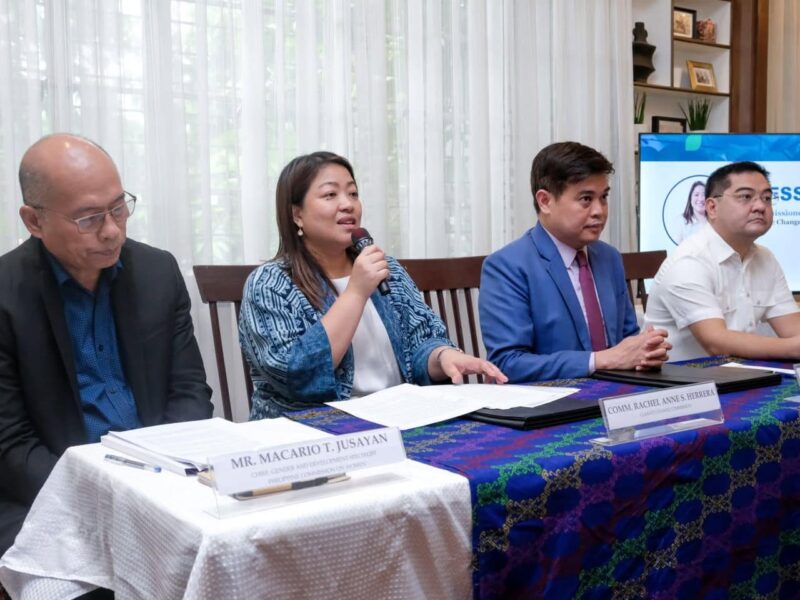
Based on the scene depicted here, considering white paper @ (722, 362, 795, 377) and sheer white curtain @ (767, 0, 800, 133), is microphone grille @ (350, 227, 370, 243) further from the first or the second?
sheer white curtain @ (767, 0, 800, 133)

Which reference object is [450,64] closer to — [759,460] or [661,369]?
[661,369]

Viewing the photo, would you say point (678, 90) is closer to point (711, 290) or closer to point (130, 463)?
point (711, 290)

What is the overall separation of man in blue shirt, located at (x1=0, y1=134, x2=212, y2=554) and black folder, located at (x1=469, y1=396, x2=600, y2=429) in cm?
70

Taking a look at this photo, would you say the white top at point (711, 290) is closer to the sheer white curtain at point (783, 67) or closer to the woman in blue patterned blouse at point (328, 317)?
the woman in blue patterned blouse at point (328, 317)

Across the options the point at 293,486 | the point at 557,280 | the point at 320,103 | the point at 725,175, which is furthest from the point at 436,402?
the point at 320,103

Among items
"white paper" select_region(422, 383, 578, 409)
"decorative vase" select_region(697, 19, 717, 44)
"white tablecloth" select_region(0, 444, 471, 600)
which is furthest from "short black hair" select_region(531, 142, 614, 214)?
"decorative vase" select_region(697, 19, 717, 44)

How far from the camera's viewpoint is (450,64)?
335 cm

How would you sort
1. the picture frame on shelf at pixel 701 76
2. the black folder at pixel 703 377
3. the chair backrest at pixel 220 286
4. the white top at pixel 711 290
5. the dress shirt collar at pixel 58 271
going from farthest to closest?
the picture frame on shelf at pixel 701 76, the white top at pixel 711 290, the chair backrest at pixel 220 286, the dress shirt collar at pixel 58 271, the black folder at pixel 703 377

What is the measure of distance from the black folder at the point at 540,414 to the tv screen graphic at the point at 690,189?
2.46 metres

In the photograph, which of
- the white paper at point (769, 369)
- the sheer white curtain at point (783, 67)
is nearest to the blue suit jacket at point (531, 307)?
the white paper at point (769, 369)

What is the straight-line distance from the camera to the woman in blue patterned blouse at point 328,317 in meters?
1.73

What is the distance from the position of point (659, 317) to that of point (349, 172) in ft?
3.37

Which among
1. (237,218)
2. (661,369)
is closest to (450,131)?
(237,218)

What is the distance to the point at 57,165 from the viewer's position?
155 centimetres
